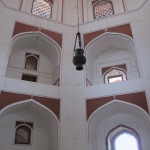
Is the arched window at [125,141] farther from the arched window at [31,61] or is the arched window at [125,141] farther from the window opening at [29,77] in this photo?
the arched window at [31,61]

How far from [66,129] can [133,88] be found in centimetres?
247

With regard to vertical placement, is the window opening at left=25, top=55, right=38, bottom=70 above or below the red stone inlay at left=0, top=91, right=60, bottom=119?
above

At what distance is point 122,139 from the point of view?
7.55m

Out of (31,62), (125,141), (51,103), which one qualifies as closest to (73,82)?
(51,103)

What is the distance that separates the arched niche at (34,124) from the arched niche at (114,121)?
1.29m

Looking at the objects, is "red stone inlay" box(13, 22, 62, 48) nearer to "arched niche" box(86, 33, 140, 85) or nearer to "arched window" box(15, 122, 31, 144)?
"arched niche" box(86, 33, 140, 85)

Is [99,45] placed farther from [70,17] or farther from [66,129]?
[66,129]

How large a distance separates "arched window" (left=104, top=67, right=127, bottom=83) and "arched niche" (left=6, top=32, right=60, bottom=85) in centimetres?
194

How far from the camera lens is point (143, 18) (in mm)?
8266

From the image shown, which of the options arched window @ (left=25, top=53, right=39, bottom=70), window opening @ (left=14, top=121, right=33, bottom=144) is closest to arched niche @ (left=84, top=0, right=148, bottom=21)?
arched window @ (left=25, top=53, right=39, bottom=70)

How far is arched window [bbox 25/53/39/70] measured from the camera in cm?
867

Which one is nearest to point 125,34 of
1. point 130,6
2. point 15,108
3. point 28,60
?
point 130,6

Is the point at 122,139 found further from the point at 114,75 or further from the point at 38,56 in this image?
the point at 38,56

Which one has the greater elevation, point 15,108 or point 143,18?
point 143,18
